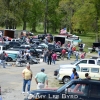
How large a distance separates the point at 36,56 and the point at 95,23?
24784mm

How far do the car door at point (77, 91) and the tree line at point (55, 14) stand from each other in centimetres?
4996

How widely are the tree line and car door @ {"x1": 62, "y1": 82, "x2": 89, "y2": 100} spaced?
49961 mm

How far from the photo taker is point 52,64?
126 feet

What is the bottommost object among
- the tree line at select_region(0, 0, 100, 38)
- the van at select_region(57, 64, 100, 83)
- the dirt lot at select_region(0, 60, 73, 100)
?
the dirt lot at select_region(0, 60, 73, 100)

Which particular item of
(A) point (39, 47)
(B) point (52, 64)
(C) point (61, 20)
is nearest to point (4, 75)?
(B) point (52, 64)

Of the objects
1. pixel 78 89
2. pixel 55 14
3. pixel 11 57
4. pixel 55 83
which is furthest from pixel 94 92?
pixel 55 14

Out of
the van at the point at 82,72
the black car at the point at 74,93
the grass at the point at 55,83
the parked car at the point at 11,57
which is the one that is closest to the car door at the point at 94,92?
the black car at the point at 74,93

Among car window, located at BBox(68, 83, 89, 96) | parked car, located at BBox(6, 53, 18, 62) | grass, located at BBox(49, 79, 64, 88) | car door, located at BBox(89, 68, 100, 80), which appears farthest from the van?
parked car, located at BBox(6, 53, 18, 62)

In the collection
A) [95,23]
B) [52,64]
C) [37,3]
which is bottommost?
[52,64]

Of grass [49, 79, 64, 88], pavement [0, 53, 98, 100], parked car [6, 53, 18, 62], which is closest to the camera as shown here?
pavement [0, 53, 98, 100]

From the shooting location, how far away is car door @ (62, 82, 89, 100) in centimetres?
1289

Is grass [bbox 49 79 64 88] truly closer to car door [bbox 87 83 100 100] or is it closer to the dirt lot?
the dirt lot

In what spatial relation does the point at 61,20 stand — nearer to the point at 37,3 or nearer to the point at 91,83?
the point at 37,3

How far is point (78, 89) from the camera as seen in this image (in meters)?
13.1
